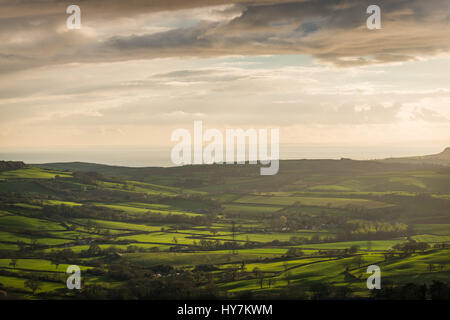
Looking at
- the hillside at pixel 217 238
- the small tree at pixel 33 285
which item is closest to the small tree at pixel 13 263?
the hillside at pixel 217 238

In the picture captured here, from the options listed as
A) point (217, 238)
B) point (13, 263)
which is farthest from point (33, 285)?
point (217, 238)

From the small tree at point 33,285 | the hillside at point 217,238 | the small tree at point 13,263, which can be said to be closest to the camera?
the small tree at point 33,285

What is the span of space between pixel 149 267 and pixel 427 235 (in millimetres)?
67663

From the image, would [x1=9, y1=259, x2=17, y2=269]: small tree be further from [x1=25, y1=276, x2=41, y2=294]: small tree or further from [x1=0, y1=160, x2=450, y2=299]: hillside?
[x1=25, y1=276, x2=41, y2=294]: small tree

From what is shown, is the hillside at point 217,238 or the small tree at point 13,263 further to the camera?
the small tree at point 13,263

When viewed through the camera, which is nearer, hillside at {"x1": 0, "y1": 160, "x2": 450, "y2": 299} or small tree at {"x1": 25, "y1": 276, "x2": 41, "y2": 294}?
small tree at {"x1": 25, "y1": 276, "x2": 41, "y2": 294}

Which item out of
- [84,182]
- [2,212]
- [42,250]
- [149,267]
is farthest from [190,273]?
[84,182]

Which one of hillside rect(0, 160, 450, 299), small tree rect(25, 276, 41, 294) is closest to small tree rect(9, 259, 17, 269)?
hillside rect(0, 160, 450, 299)

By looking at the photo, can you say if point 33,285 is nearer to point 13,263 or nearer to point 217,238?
point 13,263

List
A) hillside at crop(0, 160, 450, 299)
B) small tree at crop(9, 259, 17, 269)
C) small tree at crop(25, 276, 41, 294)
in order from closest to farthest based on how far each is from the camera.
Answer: small tree at crop(25, 276, 41, 294)
hillside at crop(0, 160, 450, 299)
small tree at crop(9, 259, 17, 269)

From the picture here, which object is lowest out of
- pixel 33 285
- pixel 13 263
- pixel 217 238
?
pixel 33 285

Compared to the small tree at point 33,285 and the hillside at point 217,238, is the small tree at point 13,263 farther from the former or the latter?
the small tree at point 33,285

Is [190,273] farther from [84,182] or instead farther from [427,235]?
Result: [84,182]

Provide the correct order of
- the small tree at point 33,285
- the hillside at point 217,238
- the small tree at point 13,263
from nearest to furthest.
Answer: the small tree at point 33,285 < the hillside at point 217,238 < the small tree at point 13,263
